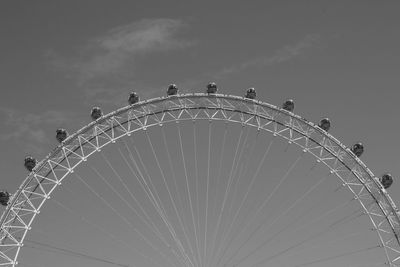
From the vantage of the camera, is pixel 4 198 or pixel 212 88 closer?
pixel 4 198

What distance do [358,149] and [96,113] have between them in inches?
717

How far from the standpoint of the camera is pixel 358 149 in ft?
176

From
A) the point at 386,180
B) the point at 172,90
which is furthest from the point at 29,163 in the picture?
the point at 386,180

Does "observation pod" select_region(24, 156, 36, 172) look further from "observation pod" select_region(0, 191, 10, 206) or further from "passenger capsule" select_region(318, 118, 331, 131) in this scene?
"passenger capsule" select_region(318, 118, 331, 131)

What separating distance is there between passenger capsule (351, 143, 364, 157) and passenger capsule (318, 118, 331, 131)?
87.7 inches

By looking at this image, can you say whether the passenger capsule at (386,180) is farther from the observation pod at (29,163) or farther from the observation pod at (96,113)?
the observation pod at (29,163)

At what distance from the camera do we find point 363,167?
173ft

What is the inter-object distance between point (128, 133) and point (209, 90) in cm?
642

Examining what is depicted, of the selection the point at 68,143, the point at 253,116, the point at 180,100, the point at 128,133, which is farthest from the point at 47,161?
the point at 253,116

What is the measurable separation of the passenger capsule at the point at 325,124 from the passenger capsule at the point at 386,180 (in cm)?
506

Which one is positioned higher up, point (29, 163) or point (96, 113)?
point (96, 113)

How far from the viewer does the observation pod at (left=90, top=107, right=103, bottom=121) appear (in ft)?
175

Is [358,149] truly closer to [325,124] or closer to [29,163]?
[325,124]

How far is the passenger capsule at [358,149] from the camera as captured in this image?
5347 centimetres
